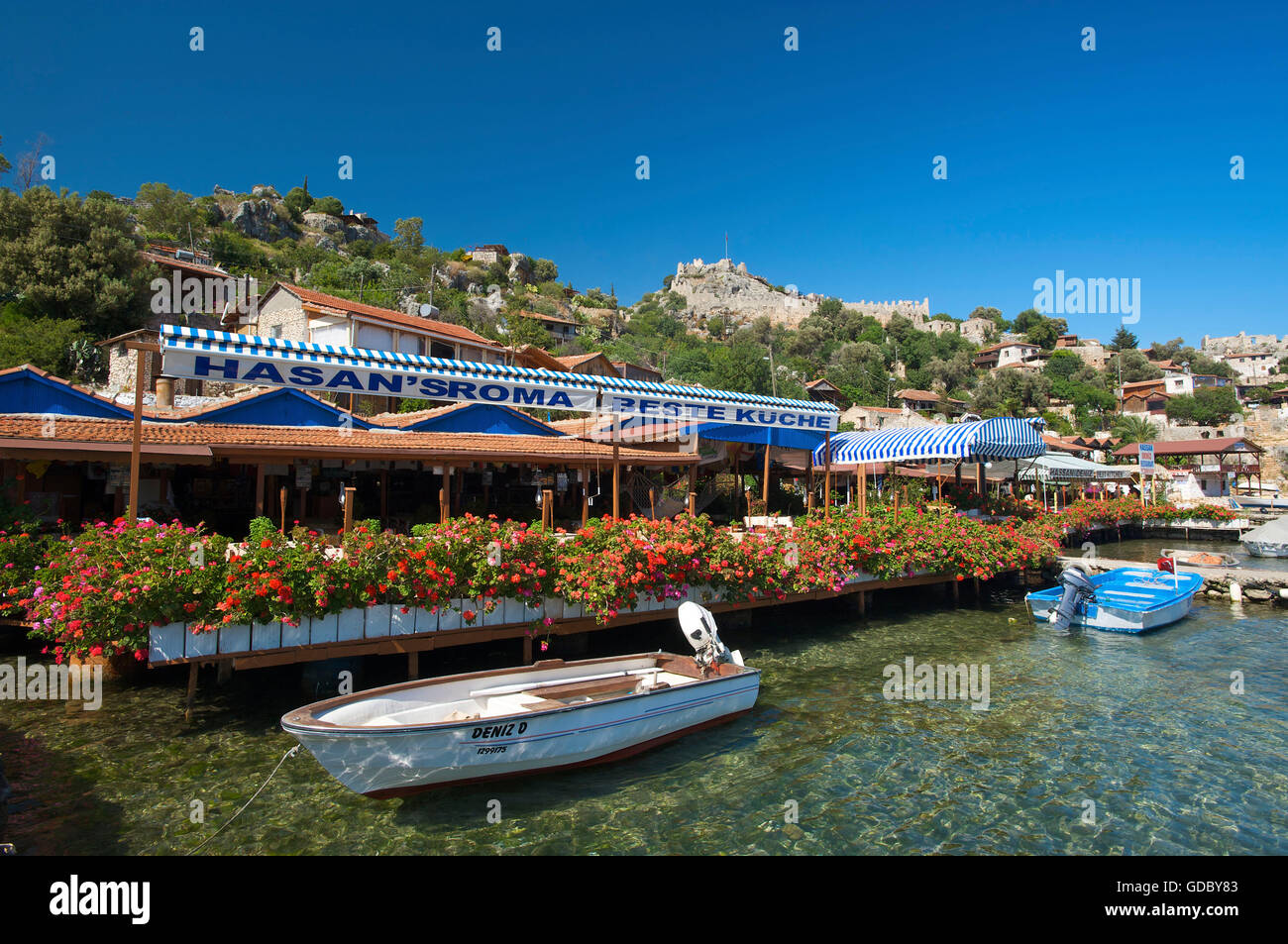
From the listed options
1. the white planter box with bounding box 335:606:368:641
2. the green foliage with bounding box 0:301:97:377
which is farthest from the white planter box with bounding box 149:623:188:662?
the green foliage with bounding box 0:301:97:377

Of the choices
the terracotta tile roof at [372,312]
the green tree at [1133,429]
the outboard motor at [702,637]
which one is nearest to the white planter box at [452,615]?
the outboard motor at [702,637]

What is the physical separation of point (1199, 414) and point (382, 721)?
94.1 metres

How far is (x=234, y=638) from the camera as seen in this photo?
8.60 m

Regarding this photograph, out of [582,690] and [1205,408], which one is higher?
[1205,408]

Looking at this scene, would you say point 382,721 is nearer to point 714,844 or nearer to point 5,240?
point 714,844

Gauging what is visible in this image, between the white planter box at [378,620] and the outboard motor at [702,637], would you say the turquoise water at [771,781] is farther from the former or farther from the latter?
the white planter box at [378,620]

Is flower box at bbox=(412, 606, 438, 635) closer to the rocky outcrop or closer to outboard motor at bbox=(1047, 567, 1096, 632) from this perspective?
outboard motor at bbox=(1047, 567, 1096, 632)

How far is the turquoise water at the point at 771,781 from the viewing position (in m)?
6.93

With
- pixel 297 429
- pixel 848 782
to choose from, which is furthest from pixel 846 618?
pixel 297 429

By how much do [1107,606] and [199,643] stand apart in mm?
19542

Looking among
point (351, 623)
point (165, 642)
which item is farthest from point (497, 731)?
point (165, 642)

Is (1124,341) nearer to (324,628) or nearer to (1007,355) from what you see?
(1007,355)

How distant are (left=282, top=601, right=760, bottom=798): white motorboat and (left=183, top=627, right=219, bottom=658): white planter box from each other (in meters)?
2.34

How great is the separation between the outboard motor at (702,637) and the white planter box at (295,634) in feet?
17.7
